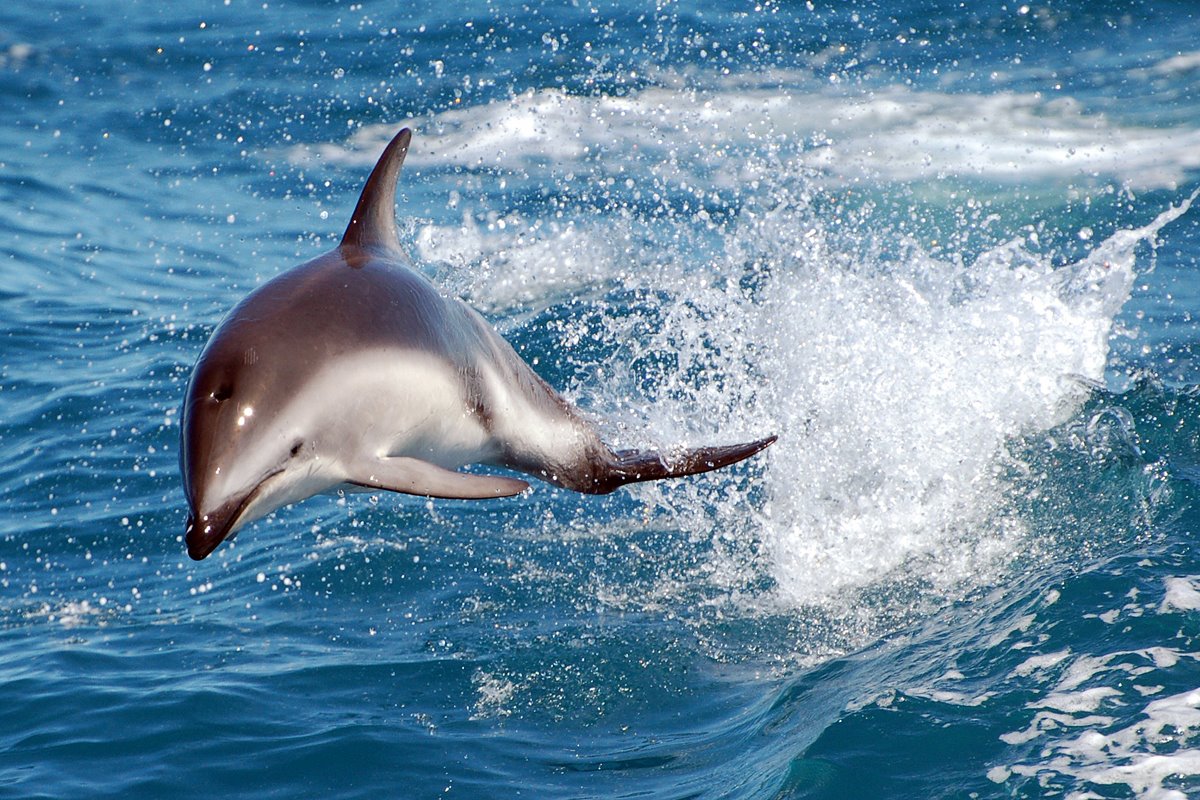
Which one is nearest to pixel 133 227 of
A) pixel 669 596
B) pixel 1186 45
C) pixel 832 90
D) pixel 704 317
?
pixel 704 317

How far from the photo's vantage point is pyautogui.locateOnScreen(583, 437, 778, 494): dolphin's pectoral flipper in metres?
4.87

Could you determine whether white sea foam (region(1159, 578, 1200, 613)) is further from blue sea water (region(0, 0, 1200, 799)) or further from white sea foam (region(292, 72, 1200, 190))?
white sea foam (region(292, 72, 1200, 190))

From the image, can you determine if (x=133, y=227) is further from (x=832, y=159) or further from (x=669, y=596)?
(x=669, y=596)

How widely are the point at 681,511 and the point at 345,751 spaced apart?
281 centimetres

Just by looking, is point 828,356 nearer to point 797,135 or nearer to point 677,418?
point 677,418

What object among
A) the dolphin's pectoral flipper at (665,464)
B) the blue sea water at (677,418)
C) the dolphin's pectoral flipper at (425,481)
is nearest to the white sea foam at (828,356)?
the blue sea water at (677,418)

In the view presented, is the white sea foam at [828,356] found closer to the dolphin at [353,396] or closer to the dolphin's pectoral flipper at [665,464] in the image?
the dolphin's pectoral flipper at [665,464]

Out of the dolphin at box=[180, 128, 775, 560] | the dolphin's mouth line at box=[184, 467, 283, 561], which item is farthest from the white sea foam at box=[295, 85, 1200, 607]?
the dolphin's mouth line at box=[184, 467, 283, 561]

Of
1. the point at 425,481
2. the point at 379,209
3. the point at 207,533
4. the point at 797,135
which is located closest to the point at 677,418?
the point at 379,209

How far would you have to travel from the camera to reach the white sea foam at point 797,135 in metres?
12.7

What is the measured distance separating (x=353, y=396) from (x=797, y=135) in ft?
35.4

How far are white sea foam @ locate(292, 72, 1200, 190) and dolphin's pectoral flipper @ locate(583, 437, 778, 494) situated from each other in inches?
320

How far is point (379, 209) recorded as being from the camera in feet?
15.7

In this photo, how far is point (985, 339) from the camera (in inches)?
316
